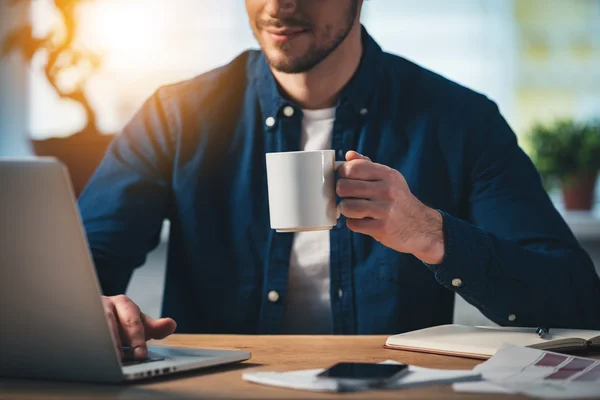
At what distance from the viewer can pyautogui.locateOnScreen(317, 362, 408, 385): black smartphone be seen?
0.91m

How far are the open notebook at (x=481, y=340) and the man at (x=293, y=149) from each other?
380 millimetres

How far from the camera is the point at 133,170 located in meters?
1.84

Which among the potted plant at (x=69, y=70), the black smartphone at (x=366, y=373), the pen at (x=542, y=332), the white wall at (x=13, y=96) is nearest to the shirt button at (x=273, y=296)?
the pen at (x=542, y=332)

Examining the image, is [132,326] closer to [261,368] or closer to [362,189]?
[261,368]

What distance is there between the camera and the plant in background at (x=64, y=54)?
2.85 metres

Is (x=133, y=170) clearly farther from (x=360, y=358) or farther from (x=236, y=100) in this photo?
(x=360, y=358)

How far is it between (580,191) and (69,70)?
184cm

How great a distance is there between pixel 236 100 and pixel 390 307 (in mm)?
575

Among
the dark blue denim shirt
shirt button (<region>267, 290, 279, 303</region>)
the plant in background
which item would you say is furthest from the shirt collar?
the plant in background

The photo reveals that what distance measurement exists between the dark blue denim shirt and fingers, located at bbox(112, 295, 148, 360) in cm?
53

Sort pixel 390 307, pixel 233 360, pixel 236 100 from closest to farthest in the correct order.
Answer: pixel 233 360
pixel 390 307
pixel 236 100

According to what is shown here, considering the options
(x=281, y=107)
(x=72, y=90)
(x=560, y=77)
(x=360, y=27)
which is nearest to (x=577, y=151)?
(x=560, y=77)

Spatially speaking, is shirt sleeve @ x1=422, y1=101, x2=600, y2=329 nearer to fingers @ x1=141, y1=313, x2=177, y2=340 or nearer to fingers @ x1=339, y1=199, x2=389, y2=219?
fingers @ x1=339, y1=199, x2=389, y2=219

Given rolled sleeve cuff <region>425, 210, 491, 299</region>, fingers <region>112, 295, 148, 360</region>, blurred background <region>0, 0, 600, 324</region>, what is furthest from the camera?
blurred background <region>0, 0, 600, 324</region>
